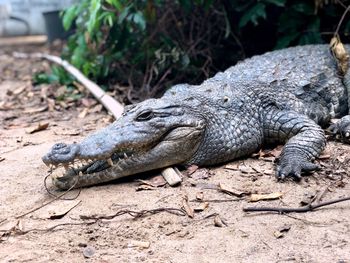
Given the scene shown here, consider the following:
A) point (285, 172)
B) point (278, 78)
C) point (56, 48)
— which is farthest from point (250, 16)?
point (56, 48)

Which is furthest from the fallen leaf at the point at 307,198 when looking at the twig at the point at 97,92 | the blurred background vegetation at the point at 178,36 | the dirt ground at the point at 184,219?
the blurred background vegetation at the point at 178,36

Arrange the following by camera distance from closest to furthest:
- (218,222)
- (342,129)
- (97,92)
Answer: (218,222)
(342,129)
(97,92)

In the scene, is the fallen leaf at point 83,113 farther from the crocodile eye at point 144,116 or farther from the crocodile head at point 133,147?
the crocodile eye at point 144,116

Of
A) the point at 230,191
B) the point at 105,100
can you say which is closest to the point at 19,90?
the point at 105,100

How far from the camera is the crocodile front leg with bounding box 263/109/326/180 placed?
3668mm

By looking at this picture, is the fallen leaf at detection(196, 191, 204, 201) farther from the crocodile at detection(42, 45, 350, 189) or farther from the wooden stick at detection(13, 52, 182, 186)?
the crocodile at detection(42, 45, 350, 189)

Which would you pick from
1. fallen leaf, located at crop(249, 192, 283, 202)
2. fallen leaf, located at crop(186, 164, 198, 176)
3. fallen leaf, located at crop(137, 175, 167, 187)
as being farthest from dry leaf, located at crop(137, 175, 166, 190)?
fallen leaf, located at crop(249, 192, 283, 202)

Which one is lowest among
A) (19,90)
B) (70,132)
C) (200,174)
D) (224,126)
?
(19,90)

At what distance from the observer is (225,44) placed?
22.9 feet

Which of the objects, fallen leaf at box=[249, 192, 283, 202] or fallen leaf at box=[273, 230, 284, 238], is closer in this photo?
fallen leaf at box=[273, 230, 284, 238]

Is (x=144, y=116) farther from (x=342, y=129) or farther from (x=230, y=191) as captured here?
(x=342, y=129)

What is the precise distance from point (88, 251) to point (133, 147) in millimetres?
1006

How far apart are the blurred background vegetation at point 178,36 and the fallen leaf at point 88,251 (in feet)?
10.9

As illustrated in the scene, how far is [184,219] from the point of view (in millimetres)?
3211
